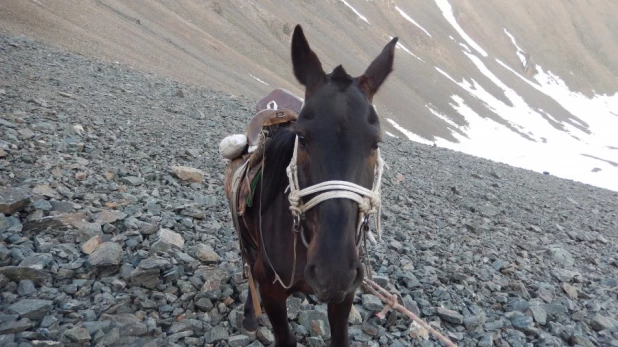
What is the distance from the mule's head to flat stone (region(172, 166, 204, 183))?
17.8ft

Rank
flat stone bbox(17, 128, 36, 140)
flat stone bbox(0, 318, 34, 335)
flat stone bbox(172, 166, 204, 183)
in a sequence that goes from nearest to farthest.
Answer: flat stone bbox(0, 318, 34, 335), flat stone bbox(17, 128, 36, 140), flat stone bbox(172, 166, 204, 183)

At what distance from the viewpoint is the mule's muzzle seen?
2.13 meters

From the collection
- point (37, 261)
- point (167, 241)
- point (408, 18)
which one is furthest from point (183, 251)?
point (408, 18)

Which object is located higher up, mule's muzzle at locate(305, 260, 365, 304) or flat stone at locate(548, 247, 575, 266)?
flat stone at locate(548, 247, 575, 266)

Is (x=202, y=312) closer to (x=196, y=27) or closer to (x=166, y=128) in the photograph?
(x=166, y=128)

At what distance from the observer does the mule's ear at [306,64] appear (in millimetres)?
2789

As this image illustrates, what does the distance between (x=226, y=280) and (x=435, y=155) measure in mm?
13744

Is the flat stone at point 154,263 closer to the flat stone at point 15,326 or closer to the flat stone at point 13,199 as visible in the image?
Answer: the flat stone at point 15,326

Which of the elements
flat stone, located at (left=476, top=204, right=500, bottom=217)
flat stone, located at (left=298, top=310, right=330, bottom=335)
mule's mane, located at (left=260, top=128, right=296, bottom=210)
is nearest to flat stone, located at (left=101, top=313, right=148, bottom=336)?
flat stone, located at (left=298, top=310, right=330, bottom=335)

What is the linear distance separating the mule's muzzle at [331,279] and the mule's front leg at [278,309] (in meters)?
1.05

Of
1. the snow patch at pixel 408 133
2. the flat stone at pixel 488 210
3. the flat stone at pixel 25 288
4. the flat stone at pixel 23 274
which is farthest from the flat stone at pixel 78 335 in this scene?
the snow patch at pixel 408 133

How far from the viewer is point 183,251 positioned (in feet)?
16.7

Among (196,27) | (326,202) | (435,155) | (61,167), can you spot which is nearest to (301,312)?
(326,202)

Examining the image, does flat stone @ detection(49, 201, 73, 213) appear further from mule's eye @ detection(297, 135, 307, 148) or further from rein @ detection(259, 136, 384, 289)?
mule's eye @ detection(297, 135, 307, 148)
